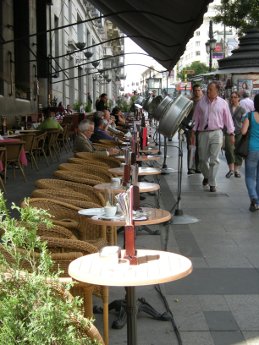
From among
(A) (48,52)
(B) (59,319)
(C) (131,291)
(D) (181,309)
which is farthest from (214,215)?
(A) (48,52)

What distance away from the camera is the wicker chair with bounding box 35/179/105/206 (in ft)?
17.2

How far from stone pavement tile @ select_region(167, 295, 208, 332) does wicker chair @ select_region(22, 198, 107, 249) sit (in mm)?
707

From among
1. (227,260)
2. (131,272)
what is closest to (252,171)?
(227,260)

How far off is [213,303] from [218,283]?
523 millimetres

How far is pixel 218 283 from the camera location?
502cm

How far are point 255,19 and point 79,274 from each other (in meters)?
23.8

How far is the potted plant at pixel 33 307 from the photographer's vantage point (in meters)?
1.94

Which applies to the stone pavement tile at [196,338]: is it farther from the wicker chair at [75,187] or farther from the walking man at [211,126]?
the walking man at [211,126]

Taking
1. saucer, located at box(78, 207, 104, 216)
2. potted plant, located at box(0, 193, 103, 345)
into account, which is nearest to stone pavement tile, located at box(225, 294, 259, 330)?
saucer, located at box(78, 207, 104, 216)

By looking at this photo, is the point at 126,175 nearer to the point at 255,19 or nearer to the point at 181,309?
the point at 181,309

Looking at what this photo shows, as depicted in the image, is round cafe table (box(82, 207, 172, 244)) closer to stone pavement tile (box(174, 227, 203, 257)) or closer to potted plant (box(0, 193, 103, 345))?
potted plant (box(0, 193, 103, 345))

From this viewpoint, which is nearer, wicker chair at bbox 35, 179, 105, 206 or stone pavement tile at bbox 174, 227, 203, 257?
wicker chair at bbox 35, 179, 105, 206

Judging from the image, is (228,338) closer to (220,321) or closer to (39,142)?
(220,321)

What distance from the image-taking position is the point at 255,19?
81.6 ft
